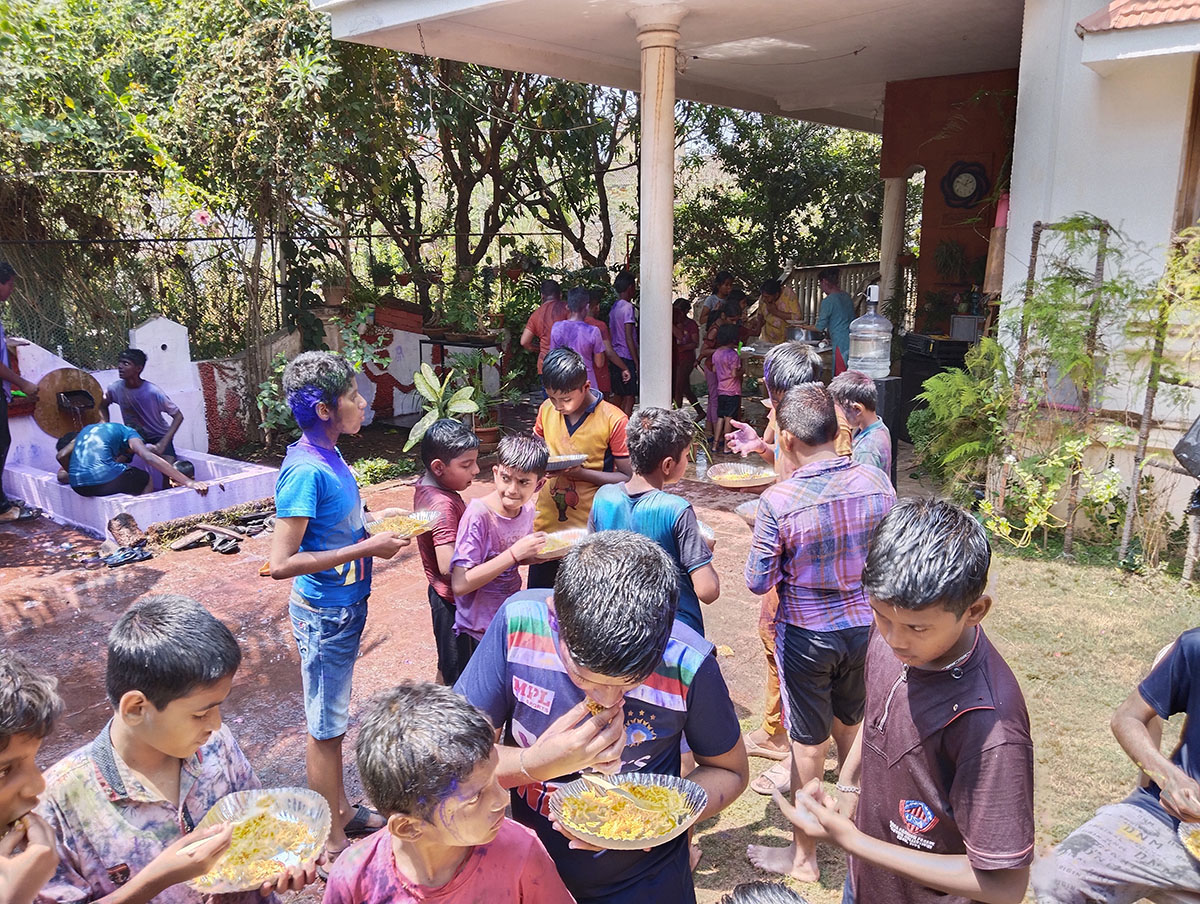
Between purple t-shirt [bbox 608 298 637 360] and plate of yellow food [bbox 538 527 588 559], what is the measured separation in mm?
6574

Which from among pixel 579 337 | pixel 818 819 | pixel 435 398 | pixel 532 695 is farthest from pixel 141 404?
pixel 818 819

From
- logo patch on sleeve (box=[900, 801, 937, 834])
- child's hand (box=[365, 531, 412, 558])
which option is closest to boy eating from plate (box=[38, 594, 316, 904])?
child's hand (box=[365, 531, 412, 558])

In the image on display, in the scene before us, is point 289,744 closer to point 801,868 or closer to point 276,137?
point 801,868

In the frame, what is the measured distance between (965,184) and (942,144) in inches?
25.3

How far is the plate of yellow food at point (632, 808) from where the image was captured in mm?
1837

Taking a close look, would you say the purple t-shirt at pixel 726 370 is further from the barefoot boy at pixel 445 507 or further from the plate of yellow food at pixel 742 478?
the barefoot boy at pixel 445 507

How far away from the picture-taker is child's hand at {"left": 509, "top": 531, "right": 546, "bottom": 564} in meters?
3.08

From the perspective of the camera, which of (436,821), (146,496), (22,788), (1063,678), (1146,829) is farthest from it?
(146,496)

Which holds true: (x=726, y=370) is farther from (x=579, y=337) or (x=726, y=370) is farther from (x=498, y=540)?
(x=498, y=540)

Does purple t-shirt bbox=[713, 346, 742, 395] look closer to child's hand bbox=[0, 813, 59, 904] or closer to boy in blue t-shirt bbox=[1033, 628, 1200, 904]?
boy in blue t-shirt bbox=[1033, 628, 1200, 904]

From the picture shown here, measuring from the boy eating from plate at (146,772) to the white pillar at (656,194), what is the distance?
691 centimetres

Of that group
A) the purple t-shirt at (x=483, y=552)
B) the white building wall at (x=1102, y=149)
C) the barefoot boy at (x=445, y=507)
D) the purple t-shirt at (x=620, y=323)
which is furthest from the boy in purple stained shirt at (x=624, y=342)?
the purple t-shirt at (x=483, y=552)

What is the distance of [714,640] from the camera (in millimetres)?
5277

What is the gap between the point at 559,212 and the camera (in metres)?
15.0
